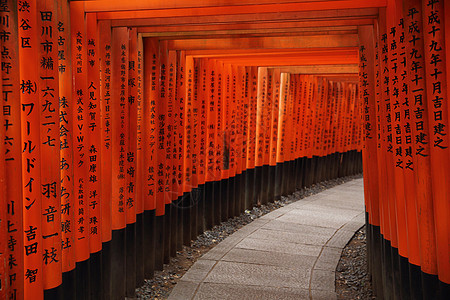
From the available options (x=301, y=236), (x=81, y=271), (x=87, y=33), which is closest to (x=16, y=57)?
(x=87, y=33)

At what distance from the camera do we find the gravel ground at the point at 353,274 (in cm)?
646

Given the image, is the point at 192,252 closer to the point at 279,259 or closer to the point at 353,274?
the point at 279,259

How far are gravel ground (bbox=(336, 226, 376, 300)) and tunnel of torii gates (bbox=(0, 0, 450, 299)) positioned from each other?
0.49 meters

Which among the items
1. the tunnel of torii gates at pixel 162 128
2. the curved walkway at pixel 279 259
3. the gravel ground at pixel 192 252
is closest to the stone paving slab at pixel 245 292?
the curved walkway at pixel 279 259

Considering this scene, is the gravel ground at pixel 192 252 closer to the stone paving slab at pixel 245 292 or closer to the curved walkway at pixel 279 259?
the curved walkway at pixel 279 259

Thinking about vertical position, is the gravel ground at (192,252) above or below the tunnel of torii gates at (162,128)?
below

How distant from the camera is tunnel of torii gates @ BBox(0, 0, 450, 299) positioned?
346cm

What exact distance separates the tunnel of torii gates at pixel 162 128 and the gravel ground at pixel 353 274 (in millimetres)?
495

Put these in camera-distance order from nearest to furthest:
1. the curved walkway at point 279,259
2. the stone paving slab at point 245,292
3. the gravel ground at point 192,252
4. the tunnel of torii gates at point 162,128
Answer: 1. the tunnel of torii gates at point 162,128
2. the stone paving slab at point 245,292
3. the curved walkway at point 279,259
4. the gravel ground at point 192,252

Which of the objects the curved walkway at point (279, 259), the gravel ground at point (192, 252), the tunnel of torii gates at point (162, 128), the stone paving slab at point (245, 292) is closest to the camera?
the tunnel of torii gates at point (162, 128)

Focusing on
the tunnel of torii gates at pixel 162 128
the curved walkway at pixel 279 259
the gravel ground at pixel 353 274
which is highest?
the tunnel of torii gates at pixel 162 128

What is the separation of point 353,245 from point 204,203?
2.98 m

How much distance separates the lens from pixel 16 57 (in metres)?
3.32

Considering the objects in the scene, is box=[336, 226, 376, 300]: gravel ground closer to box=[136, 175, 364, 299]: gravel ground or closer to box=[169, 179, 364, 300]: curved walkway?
box=[169, 179, 364, 300]: curved walkway
